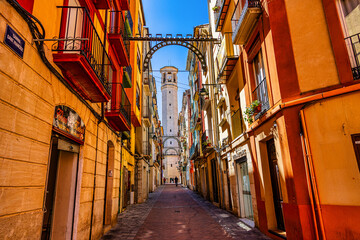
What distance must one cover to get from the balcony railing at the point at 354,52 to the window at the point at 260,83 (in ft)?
7.38

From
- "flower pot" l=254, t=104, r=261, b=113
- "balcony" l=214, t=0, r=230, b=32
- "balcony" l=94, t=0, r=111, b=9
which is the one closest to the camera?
"balcony" l=94, t=0, r=111, b=9

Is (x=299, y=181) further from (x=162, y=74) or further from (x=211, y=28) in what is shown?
(x=162, y=74)

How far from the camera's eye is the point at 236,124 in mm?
10555

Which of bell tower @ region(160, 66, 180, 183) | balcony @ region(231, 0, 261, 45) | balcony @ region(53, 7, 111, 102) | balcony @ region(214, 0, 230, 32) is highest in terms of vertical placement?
bell tower @ region(160, 66, 180, 183)

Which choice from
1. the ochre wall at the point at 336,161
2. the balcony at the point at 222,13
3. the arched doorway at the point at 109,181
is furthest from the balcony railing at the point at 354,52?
the arched doorway at the point at 109,181

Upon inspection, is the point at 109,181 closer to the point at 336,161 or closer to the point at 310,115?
the point at 310,115

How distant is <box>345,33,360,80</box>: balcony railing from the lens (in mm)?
5125

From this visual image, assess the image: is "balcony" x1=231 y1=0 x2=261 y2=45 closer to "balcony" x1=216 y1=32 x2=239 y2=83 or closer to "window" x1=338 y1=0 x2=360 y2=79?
"balcony" x1=216 y1=32 x2=239 y2=83

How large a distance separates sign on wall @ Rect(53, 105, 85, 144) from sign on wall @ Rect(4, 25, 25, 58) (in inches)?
54.9

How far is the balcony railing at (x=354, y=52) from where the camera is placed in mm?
5125

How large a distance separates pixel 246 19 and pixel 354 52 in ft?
10.5

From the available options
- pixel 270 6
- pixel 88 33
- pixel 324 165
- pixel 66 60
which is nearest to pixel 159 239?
pixel 324 165

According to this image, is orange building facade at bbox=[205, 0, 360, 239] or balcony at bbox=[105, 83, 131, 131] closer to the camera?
orange building facade at bbox=[205, 0, 360, 239]

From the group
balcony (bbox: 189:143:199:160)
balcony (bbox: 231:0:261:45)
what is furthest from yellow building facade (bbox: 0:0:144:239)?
balcony (bbox: 189:143:199:160)
